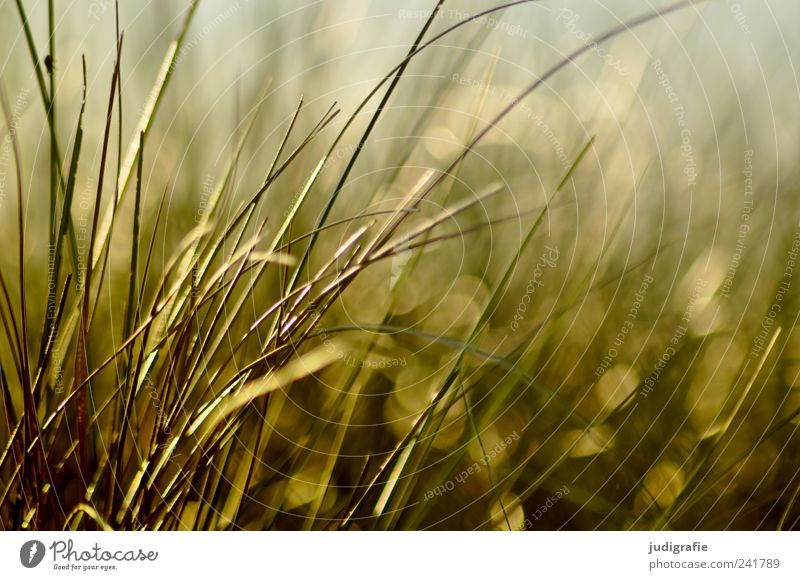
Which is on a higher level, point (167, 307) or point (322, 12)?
point (322, 12)

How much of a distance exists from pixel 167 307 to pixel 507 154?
466 mm

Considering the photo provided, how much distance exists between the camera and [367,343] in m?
0.61

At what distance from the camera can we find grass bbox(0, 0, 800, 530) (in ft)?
1.55

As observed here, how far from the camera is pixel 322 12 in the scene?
70cm
